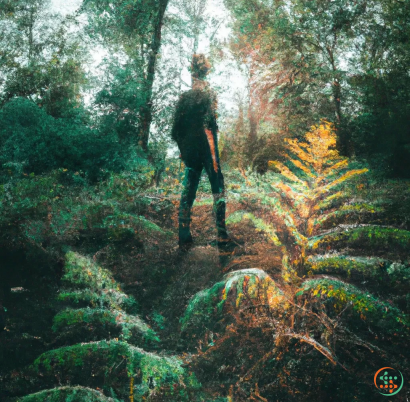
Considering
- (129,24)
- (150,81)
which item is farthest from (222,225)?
(129,24)

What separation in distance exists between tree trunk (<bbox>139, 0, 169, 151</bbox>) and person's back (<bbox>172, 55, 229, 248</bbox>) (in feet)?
3.74

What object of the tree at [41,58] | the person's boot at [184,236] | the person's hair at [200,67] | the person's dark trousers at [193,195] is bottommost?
the person's boot at [184,236]

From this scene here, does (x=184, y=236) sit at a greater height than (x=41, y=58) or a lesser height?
lesser

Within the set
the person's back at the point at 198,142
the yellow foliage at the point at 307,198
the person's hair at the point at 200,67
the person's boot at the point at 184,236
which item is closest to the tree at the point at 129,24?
the person's hair at the point at 200,67

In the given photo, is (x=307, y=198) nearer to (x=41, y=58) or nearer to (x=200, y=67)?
(x=200, y=67)

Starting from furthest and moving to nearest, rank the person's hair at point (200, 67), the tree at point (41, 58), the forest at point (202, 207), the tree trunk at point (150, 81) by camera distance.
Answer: the tree at point (41, 58), the tree trunk at point (150, 81), the person's hair at point (200, 67), the forest at point (202, 207)

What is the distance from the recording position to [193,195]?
118 inches

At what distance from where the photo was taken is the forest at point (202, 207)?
152cm

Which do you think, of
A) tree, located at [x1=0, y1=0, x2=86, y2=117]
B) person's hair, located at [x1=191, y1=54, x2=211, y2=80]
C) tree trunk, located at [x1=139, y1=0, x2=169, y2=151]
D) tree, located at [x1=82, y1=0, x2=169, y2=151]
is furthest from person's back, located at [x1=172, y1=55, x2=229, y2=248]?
tree, located at [x1=0, y1=0, x2=86, y2=117]

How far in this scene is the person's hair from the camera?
305 cm

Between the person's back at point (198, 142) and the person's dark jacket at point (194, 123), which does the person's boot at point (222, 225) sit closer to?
the person's back at point (198, 142)

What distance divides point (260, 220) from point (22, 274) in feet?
5.82

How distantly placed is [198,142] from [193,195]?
511mm

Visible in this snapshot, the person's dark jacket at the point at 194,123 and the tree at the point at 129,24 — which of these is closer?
the person's dark jacket at the point at 194,123
